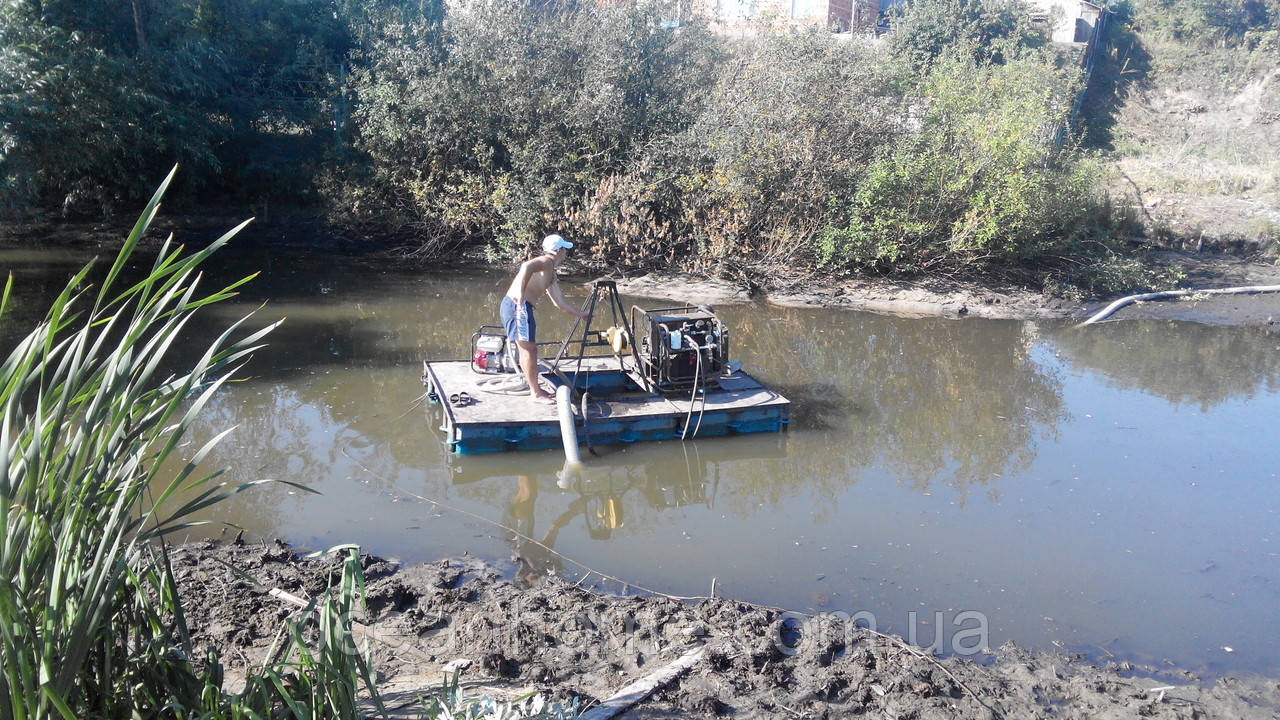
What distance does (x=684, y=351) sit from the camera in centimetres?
816

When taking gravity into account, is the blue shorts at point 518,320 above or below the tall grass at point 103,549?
below

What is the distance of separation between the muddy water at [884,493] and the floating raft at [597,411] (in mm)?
180

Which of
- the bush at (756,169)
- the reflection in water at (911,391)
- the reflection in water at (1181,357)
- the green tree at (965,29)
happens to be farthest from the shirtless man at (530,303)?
the green tree at (965,29)

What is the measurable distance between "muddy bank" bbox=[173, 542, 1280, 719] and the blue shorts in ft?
9.41

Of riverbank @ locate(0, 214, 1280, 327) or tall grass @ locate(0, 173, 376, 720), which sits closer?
tall grass @ locate(0, 173, 376, 720)

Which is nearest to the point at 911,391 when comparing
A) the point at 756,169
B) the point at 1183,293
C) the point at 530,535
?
the point at 530,535

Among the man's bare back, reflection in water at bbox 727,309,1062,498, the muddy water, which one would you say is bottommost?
reflection in water at bbox 727,309,1062,498

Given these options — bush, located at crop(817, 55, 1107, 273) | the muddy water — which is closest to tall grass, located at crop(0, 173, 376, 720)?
the muddy water

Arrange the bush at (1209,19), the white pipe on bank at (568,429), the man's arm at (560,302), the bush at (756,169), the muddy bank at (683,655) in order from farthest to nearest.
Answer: the bush at (1209,19) → the bush at (756,169) → the man's arm at (560,302) → the white pipe on bank at (568,429) → the muddy bank at (683,655)

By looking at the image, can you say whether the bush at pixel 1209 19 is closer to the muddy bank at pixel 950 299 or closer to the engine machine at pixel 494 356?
the muddy bank at pixel 950 299

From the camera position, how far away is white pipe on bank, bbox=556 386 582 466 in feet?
23.8

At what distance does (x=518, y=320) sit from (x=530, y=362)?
41 centimetres

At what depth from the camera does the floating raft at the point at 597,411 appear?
7.37 m

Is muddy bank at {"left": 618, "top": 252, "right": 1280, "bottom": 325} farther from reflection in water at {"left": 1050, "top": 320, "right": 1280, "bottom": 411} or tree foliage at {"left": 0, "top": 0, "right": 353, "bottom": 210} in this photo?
tree foliage at {"left": 0, "top": 0, "right": 353, "bottom": 210}
